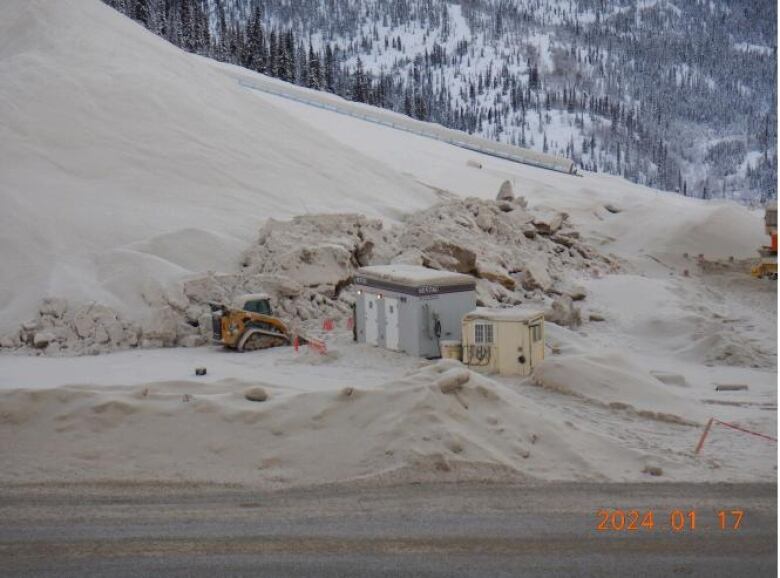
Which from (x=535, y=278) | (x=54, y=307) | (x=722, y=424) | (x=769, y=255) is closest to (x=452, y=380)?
(x=722, y=424)

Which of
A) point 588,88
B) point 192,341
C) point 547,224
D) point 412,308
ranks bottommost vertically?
point 588,88

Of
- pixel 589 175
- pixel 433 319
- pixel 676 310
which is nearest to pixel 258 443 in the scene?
pixel 433 319

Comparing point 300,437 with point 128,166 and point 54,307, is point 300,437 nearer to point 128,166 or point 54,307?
point 54,307

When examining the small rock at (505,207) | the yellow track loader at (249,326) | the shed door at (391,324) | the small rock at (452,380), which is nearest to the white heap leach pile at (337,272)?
the small rock at (505,207)

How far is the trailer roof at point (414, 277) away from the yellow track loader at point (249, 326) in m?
2.11

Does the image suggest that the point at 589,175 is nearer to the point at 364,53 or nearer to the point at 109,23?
the point at 109,23

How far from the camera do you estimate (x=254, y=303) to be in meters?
20.9

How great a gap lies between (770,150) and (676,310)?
13772 cm

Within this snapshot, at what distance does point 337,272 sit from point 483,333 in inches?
247

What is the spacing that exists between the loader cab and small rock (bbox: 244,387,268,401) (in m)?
5.78

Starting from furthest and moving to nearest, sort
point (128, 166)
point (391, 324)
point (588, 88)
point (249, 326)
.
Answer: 1. point (588, 88)
2. point (128, 166)
3. point (249, 326)
4. point (391, 324)

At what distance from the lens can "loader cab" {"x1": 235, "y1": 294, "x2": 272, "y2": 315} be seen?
68.3 ft

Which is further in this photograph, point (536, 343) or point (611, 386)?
point (536, 343)

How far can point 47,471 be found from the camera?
43.0 feet
